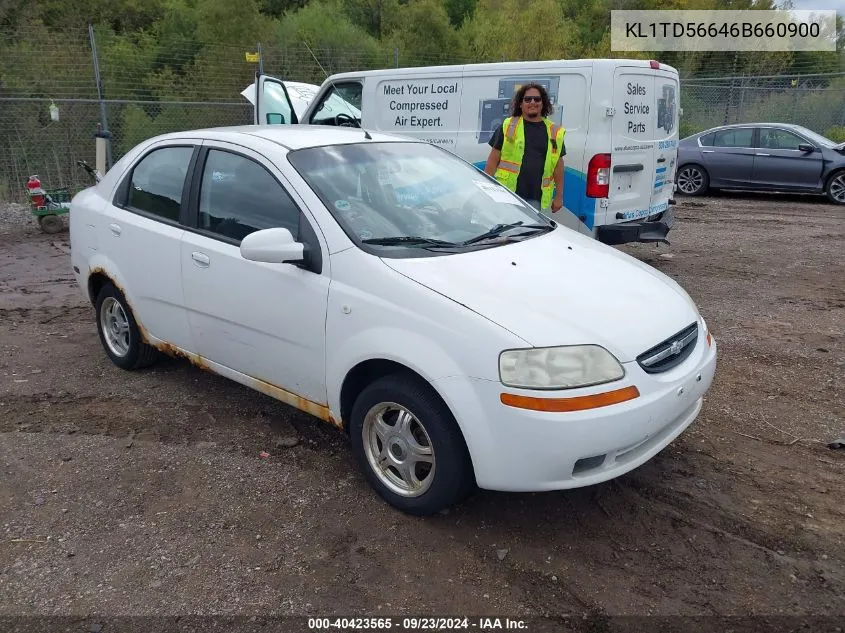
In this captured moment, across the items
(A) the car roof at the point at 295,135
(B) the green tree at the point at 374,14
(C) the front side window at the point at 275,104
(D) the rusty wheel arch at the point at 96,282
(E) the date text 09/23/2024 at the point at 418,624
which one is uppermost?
(B) the green tree at the point at 374,14

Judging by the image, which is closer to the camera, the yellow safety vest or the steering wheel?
the yellow safety vest

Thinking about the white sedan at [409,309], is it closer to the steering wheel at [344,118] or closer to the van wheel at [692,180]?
the steering wheel at [344,118]

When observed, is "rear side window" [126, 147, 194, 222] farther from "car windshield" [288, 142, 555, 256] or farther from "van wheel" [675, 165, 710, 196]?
"van wheel" [675, 165, 710, 196]

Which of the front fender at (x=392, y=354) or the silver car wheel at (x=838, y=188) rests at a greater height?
the front fender at (x=392, y=354)

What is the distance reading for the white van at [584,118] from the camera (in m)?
6.65

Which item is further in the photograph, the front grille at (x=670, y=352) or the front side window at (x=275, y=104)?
the front side window at (x=275, y=104)

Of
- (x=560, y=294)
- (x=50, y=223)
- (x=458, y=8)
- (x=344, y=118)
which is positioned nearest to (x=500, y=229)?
(x=560, y=294)

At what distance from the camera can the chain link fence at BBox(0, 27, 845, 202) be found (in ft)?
41.1

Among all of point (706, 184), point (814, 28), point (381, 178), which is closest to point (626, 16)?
point (814, 28)

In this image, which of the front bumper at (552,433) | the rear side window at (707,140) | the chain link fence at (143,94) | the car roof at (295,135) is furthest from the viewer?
the rear side window at (707,140)

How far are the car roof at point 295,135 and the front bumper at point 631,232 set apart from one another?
3.12 meters

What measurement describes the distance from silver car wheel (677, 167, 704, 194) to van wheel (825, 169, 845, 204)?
2.20 metres

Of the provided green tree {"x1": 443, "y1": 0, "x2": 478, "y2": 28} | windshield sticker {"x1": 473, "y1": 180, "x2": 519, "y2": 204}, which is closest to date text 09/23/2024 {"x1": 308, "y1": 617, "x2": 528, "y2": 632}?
windshield sticker {"x1": 473, "y1": 180, "x2": 519, "y2": 204}

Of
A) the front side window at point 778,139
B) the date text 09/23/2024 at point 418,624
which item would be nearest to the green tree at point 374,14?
the front side window at point 778,139
